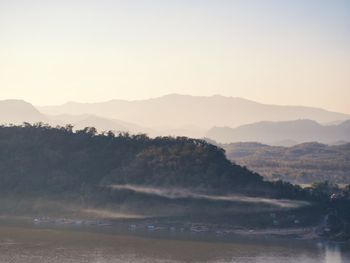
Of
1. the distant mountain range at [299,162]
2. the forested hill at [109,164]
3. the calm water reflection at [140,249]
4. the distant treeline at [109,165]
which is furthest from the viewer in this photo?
the distant mountain range at [299,162]

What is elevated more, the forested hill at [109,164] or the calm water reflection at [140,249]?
the forested hill at [109,164]

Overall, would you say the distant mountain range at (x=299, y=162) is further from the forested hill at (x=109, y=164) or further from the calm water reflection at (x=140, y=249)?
the calm water reflection at (x=140, y=249)

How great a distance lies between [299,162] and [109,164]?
5716 centimetres

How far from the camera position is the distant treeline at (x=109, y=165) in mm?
63125

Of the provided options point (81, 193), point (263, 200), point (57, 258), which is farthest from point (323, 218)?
point (57, 258)

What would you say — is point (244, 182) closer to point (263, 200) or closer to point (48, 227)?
point (263, 200)

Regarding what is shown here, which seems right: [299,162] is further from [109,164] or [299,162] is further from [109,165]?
[109,165]

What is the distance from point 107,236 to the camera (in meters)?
52.0

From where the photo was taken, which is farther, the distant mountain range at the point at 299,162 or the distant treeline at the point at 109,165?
the distant mountain range at the point at 299,162

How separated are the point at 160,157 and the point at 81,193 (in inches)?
299

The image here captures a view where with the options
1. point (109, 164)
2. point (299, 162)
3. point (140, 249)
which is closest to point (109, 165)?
point (109, 164)

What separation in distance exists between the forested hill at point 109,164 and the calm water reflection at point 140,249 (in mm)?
10569

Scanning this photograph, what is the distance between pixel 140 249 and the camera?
155 ft

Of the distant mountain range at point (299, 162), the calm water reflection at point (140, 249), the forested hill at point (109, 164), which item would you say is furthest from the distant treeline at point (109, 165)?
the distant mountain range at point (299, 162)
